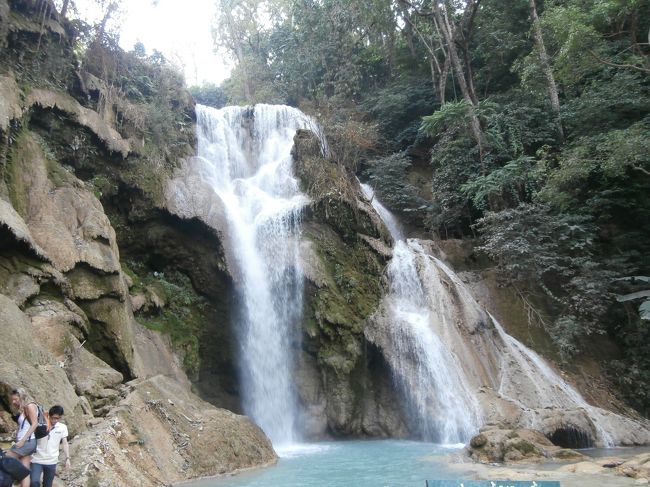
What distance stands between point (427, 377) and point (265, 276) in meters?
5.57

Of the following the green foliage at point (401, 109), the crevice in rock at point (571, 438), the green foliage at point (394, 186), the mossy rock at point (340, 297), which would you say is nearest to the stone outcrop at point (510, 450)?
the crevice in rock at point (571, 438)

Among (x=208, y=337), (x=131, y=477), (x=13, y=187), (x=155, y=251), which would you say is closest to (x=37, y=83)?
(x=13, y=187)

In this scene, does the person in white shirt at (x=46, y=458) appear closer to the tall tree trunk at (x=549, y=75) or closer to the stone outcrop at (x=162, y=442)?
the stone outcrop at (x=162, y=442)

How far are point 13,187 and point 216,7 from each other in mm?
31971

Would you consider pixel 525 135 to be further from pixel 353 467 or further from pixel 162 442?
pixel 162 442

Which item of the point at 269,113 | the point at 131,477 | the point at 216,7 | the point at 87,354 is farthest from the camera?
the point at 216,7

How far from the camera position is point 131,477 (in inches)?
267

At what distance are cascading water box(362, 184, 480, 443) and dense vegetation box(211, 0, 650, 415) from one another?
11.9 ft

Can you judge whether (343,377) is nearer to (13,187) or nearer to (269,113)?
(13,187)

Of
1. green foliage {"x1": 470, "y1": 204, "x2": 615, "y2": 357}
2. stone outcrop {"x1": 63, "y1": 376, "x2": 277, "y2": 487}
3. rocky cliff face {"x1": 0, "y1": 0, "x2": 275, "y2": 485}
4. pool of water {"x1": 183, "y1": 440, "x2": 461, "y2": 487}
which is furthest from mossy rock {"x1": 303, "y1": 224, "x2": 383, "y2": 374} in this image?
stone outcrop {"x1": 63, "y1": 376, "x2": 277, "y2": 487}

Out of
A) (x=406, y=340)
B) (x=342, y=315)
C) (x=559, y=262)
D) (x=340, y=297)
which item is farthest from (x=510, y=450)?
(x=559, y=262)

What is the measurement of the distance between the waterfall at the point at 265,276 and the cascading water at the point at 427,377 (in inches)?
122

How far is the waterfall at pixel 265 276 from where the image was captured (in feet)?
45.7

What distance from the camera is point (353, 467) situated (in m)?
9.30
